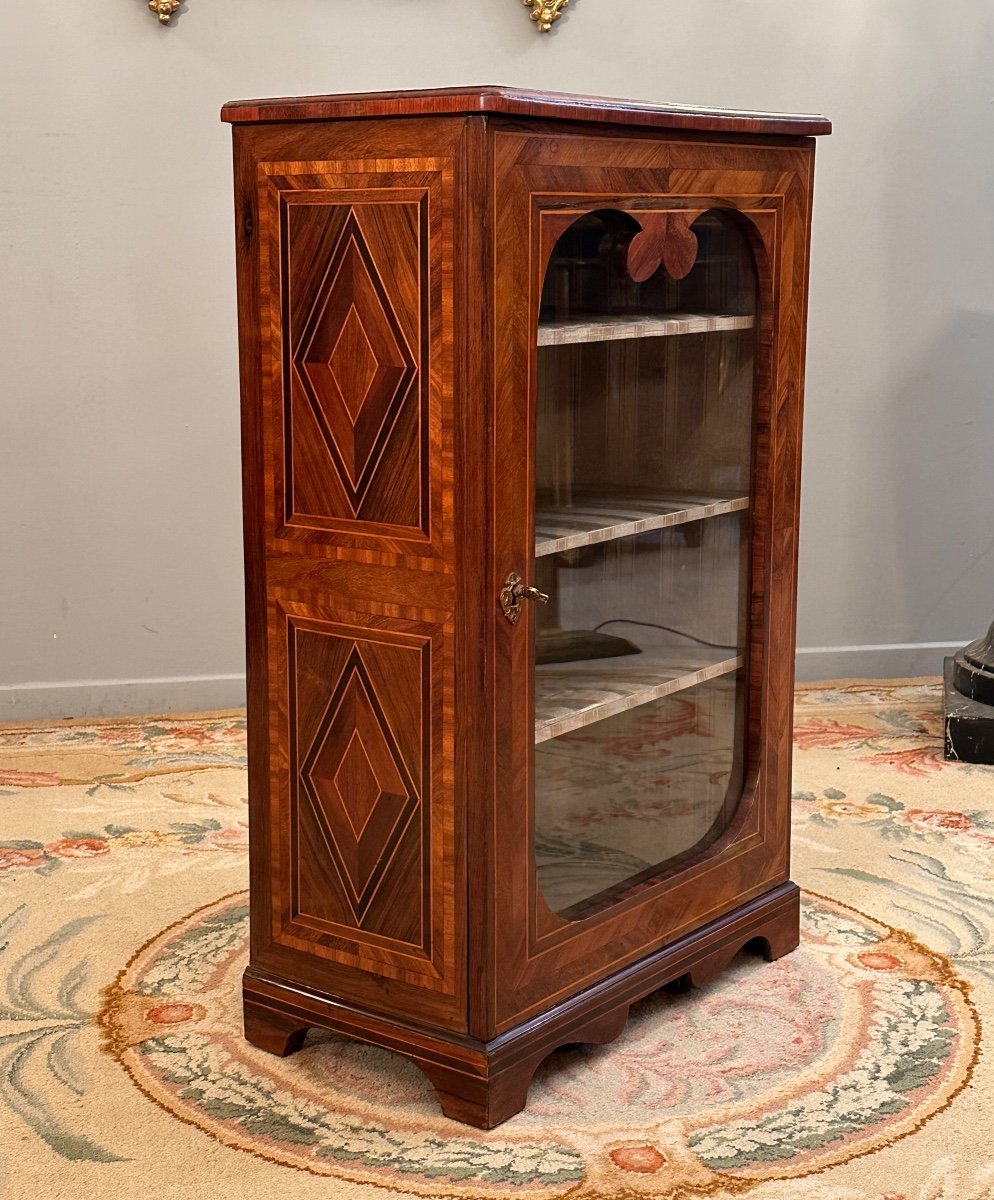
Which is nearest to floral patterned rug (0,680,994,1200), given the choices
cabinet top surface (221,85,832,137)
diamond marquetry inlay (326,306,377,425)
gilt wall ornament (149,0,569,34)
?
diamond marquetry inlay (326,306,377,425)

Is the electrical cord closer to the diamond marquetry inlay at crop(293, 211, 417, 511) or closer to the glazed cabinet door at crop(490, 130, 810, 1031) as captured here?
the glazed cabinet door at crop(490, 130, 810, 1031)

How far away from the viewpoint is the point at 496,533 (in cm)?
197

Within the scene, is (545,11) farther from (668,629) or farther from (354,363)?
(354,363)

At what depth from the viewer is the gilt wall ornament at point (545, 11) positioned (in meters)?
3.83

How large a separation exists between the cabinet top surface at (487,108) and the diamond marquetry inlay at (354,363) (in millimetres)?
138

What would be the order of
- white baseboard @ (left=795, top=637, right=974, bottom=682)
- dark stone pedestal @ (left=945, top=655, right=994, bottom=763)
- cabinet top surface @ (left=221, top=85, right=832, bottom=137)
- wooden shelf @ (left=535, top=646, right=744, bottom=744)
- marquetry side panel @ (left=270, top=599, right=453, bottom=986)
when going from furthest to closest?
white baseboard @ (left=795, top=637, right=974, bottom=682)
dark stone pedestal @ (left=945, top=655, right=994, bottom=763)
wooden shelf @ (left=535, top=646, right=744, bottom=744)
marquetry side panel @ (left=270, top=599, right=453, bottom=986)
cabinet top surface @ (left=221, top=85, right=832, bottom=137)

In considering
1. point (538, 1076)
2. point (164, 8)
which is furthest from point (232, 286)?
point (538, 1076)

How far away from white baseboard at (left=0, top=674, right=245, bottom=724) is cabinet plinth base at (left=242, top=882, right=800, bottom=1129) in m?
1.78

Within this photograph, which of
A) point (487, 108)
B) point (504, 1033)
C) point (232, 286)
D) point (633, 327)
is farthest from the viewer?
point (232, 286)

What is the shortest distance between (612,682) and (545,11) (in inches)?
86.3

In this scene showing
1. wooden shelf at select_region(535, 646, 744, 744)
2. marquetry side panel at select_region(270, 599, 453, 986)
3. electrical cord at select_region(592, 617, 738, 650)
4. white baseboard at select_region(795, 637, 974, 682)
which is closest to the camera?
marquetry side panel at select_region(270, 599, 453, 986)

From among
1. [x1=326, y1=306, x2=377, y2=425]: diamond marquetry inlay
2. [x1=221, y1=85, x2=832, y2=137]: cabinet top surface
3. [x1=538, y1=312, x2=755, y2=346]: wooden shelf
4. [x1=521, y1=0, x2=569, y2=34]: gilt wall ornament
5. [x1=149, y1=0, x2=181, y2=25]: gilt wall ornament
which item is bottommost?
[x1=326, y1=306, x2=377, y2=425]: diamond marquetry inlay

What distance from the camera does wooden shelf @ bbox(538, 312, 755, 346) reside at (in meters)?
2.07

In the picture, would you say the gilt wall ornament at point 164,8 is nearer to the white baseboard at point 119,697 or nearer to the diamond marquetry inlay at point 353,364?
the white baseboard at point 119,697
